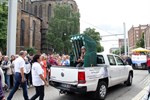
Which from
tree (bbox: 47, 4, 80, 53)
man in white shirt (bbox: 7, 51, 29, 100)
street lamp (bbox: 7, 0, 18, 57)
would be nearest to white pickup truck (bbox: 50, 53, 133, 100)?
man in white shirt (bbox: 7, 51, 29, 100)

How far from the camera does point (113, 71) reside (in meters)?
9.31

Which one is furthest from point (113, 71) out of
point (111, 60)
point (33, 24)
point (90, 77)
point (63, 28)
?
point (33, 24)

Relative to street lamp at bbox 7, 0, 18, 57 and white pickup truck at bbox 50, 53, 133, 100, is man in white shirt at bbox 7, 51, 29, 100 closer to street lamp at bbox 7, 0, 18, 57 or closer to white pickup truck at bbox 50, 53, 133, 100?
white pickup truck at bbox 50, 53, 133, 100

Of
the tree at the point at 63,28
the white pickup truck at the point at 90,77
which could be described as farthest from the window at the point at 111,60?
the tree at the point at 63,28

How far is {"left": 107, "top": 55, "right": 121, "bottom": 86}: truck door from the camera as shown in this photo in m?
9.11

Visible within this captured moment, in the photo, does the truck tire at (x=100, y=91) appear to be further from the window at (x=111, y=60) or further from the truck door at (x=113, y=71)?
the window at (x=111, y=60)

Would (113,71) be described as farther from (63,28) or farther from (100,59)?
(63,28)

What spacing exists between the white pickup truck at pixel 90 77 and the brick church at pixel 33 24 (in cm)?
4462

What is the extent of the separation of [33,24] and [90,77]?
5424 cm

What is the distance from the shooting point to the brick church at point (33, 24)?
180 feet

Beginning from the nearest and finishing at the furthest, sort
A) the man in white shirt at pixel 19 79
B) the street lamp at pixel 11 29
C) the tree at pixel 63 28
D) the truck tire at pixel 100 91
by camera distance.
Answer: the man in white shirt at pixel 19 79 → the truck tire at pixel 100 91 → the street lamp at pixel 11 29 → the tree at pixel 63 28

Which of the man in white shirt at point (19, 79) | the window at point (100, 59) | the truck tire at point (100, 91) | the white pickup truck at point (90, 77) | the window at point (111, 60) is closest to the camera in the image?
the man in white shirt at point (19, 79)

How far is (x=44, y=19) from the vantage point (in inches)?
2936

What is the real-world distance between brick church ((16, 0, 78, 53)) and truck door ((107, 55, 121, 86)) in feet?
146
